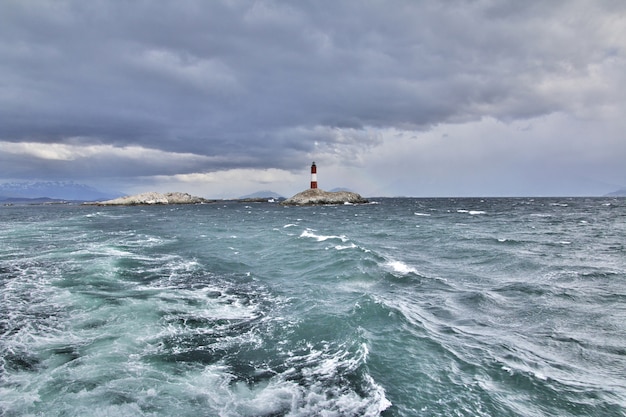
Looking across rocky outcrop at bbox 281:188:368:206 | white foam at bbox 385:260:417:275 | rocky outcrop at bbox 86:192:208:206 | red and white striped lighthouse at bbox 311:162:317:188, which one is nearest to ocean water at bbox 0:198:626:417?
white foam at bbox 385:260:417:275

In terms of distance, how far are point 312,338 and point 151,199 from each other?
18440cm

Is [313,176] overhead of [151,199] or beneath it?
overhead

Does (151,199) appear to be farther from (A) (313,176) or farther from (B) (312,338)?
(B) (312,338)

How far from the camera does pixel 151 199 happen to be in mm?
179375

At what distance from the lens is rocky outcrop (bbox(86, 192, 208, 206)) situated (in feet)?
560

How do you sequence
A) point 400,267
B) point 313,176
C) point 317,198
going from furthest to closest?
1. point 317,198
2. point 313,176
3. point 400,267

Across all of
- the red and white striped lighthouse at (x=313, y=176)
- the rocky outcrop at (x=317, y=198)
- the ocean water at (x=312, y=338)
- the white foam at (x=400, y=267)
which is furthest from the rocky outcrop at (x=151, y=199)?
the white foam at (x=400, y=267)

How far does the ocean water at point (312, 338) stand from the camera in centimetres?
875

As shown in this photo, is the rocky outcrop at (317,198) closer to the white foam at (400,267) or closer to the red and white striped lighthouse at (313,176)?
the red and white striped lighthouse at (313,176)

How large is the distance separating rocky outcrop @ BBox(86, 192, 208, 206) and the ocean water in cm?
16048

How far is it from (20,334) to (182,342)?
5373 mm

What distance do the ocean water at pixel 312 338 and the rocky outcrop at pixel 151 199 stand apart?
160 m

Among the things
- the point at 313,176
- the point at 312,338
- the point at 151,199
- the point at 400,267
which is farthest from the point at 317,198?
the point at 312,338

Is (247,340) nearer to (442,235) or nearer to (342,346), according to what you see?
(342,346)
